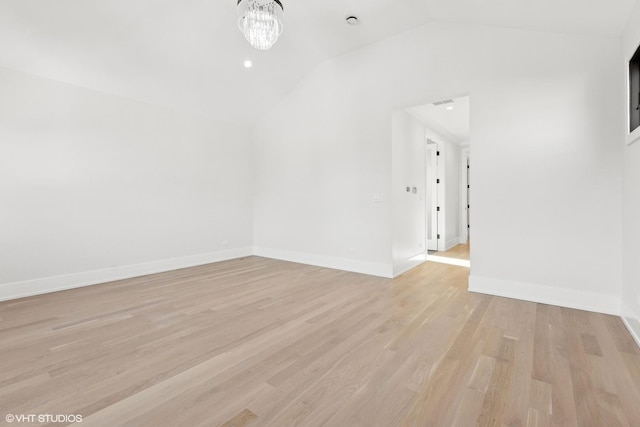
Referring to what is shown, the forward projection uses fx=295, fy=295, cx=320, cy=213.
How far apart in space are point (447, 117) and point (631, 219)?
353cm

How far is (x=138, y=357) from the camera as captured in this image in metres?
2.17

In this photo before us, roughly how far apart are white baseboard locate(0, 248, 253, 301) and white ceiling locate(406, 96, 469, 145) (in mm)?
4523

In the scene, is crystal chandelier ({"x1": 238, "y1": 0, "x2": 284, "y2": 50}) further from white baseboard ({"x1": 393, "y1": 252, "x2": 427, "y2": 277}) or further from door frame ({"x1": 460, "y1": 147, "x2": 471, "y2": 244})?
door frame ({"x1": 460, "y1": 147, "x2": 471, "y2": 244})

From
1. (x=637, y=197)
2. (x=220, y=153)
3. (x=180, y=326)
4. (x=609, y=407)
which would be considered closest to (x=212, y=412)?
(x=180, y=326)

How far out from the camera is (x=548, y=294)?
125 inches

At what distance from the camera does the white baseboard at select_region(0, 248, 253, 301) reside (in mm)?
3609

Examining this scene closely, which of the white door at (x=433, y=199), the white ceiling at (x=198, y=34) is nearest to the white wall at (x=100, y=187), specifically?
the white ceiling at (x=198, y=34)

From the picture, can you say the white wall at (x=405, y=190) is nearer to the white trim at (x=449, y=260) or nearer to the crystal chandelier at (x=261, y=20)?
the white trim at (x=449, y=260)

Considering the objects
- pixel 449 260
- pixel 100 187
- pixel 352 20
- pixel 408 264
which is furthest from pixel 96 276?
pixel 449 260

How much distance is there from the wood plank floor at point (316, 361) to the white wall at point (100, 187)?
71 centimetres

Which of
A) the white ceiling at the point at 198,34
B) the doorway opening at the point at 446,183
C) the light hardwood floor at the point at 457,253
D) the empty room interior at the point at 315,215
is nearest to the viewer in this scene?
the empty room interior at the point at 315,215

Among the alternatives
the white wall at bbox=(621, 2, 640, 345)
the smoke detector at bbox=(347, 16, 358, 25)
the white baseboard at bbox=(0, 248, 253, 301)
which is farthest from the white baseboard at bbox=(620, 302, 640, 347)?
the white baseboard at bbox=(0, 248, 253, 301)

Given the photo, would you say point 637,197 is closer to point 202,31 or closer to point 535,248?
point 535,248

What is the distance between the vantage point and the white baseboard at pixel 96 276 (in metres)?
3.61
